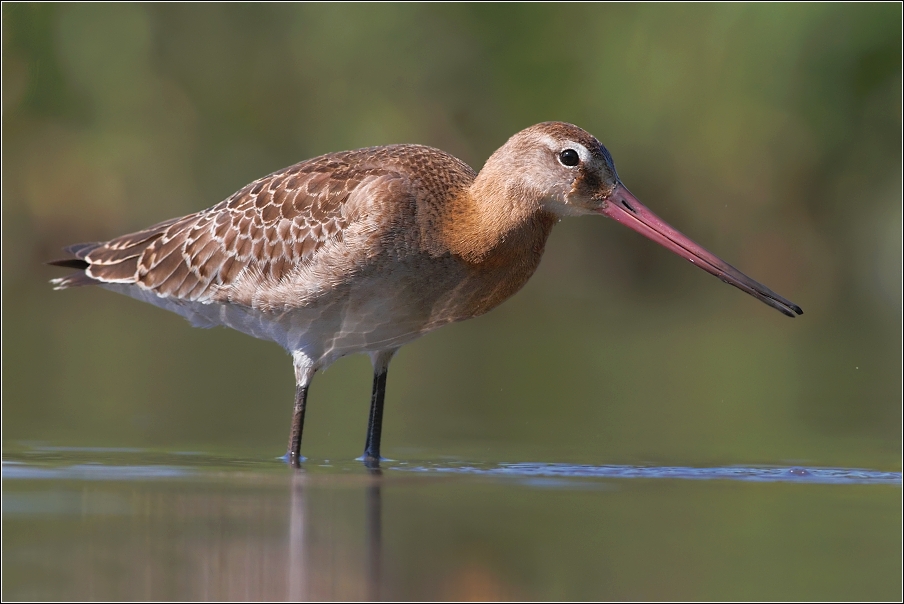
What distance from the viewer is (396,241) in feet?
26.7

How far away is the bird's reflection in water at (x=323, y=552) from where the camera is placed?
5121 mm

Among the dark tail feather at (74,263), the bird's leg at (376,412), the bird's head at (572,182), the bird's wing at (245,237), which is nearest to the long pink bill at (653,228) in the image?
the bird's head at (572,182)

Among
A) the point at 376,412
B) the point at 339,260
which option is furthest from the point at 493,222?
the point at 376,412

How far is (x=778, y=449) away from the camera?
8.91 metres

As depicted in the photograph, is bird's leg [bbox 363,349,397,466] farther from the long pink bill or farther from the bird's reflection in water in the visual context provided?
the long pink bill

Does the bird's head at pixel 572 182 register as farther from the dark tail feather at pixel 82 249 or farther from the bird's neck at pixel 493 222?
the dark tail feather at pixel 82 249

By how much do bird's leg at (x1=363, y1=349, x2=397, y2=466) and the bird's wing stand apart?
2.82 feet

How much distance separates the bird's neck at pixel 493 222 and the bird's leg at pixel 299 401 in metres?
1.22

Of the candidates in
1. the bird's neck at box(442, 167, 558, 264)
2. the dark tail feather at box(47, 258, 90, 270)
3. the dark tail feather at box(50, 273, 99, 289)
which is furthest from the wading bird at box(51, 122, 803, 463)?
the dark tail feather at box(47, 258, 90, 270)

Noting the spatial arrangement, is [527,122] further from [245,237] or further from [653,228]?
[653,228]

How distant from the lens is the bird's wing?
28.0 feet

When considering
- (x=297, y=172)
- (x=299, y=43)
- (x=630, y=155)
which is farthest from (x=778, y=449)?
(x=299, y=43)

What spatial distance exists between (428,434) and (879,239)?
9796mm

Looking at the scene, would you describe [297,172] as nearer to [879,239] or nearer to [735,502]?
[735,502]
